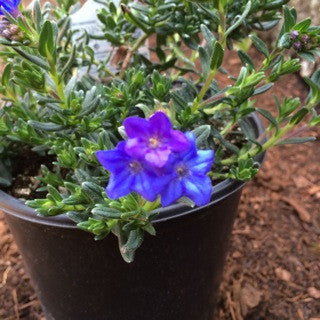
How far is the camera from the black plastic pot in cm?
124

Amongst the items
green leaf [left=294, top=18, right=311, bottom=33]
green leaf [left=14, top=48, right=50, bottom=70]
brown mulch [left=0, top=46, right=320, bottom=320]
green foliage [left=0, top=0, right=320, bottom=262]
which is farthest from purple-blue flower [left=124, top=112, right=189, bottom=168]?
brown mulch [left=0, top=46, right=320, bottom=320]

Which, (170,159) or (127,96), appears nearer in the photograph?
(170,159)

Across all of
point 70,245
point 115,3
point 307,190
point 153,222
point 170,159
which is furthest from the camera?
point 307,190

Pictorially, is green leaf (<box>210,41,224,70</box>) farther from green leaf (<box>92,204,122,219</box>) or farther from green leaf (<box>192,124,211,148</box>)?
green leaf (<box>92,204,122,219</box>)

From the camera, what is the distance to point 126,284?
53.2 inches

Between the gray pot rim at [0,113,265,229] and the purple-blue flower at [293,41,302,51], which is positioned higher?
the purple-blue flower at [293,41,302,51]

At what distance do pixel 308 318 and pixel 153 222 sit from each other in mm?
809

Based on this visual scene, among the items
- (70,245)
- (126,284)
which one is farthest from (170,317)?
(70,245)

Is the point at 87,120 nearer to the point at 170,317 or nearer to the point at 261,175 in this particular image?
the point at 170,317

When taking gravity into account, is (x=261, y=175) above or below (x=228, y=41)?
below

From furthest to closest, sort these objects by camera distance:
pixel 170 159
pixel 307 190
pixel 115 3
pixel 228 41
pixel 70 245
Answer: pixel 307 190 < pixel 115 3 < pixel 228 41 < pixel 70 245 < pixel 170 159

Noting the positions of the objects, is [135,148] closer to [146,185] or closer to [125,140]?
[146,185]

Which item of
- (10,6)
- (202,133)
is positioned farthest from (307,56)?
(10,6)

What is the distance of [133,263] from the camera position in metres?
1.30
